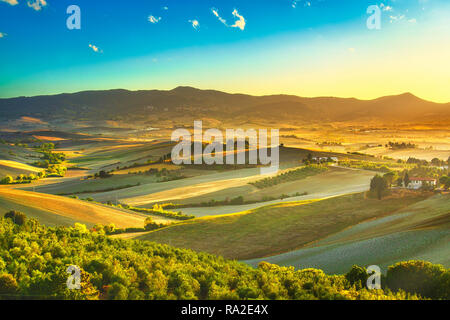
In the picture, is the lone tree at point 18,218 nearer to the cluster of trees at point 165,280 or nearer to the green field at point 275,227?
the cluster of trees at point 165,280

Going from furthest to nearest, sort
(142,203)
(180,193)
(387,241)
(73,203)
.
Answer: (180,193) → (142,203) → (73,203) → (387,241)

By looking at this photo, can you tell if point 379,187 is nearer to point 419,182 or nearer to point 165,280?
point 419,182

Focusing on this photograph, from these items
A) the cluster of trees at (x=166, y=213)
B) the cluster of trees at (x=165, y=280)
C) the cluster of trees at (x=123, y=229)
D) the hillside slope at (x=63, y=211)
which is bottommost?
the cluster of trees at (x=166, y=213)

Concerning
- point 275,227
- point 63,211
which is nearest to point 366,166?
point 275,227

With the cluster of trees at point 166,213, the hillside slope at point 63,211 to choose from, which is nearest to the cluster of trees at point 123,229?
the hillside slope at point 63,211
